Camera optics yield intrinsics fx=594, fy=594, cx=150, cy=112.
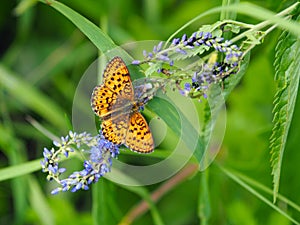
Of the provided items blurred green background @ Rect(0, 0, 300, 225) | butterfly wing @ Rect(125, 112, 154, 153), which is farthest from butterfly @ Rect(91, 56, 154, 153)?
blurred green background @ Rect(0, 0, 300, 225)

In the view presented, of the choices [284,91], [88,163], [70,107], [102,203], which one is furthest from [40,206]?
[284,91]

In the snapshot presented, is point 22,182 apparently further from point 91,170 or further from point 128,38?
point 91,170

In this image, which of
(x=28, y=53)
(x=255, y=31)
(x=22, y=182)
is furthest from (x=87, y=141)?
(x=28, y=53)

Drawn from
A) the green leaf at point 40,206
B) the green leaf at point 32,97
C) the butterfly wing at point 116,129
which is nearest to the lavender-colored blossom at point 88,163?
the butterfly wing at point 116,129

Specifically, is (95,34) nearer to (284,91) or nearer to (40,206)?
(284,91)

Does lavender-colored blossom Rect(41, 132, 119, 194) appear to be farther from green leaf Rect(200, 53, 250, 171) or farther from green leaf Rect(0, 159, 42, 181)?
green leaf Rect(0, 159, 42, 181)
